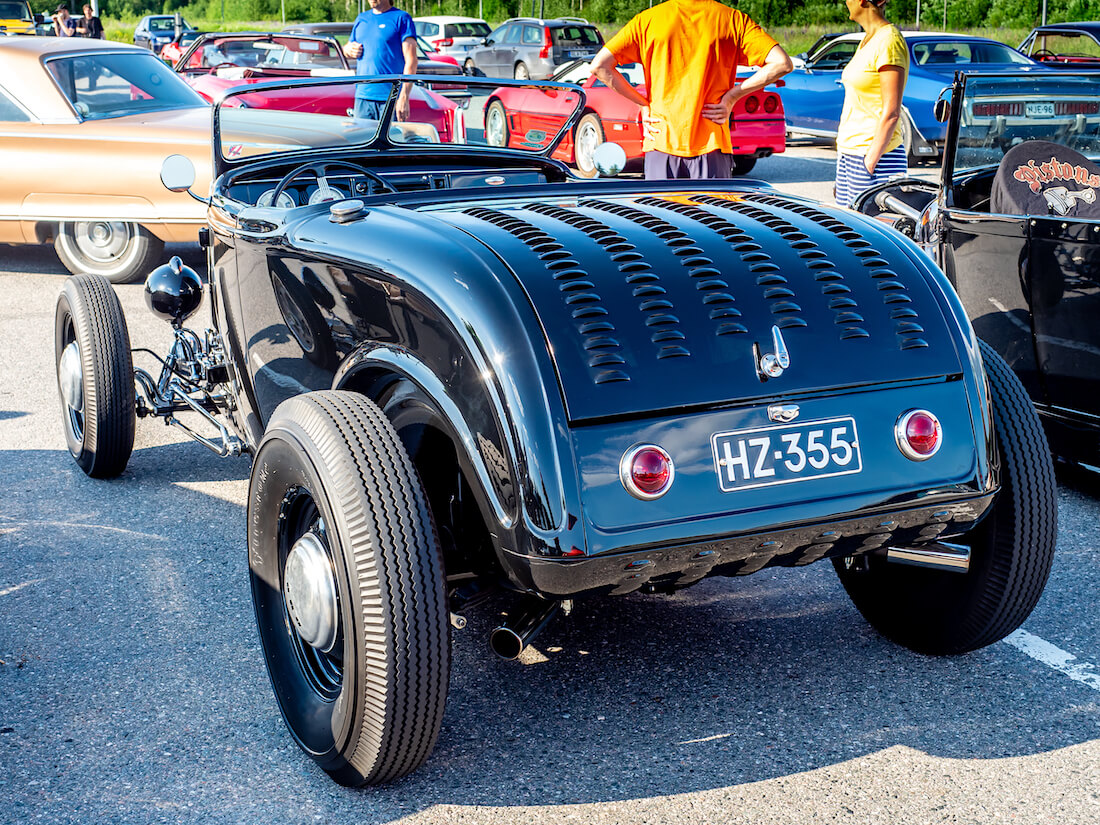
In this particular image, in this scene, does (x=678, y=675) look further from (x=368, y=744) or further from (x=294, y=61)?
(x=294, y=61)

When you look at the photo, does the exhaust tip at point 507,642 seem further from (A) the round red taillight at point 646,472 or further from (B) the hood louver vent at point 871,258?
(B) the hood louver vent at point 871,258

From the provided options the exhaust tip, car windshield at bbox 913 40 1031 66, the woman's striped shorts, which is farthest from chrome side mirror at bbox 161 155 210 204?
car windshield at bbox 913 40 1031 66

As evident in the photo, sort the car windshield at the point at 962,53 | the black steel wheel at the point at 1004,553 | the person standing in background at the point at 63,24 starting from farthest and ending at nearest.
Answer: the person standing in background at the point at 63,24, the car windshield at the point at 962,53, the black steel wheel at the point at 1004,553

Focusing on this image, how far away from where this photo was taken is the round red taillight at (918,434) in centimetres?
255

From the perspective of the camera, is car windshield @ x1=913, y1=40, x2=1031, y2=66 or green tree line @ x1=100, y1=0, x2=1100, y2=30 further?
green tree line @ x1=100, y1=0, x2=1100, y2=30

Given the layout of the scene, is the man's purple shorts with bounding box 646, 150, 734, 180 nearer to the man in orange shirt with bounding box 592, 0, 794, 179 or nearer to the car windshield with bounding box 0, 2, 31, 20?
the man in orange shirt with bounding box 592, 0, 794, 179

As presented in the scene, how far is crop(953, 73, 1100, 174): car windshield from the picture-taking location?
5.06m

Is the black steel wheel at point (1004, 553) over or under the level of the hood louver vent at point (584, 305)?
under

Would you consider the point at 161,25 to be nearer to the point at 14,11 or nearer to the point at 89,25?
the point at 14,11

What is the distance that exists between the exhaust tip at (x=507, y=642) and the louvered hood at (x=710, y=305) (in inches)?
24.0

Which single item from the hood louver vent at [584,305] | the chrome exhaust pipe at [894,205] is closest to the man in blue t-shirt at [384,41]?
the chrome exhaust pipe at [894,205]

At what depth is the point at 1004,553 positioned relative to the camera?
2.83 meters

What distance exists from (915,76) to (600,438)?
12076mm

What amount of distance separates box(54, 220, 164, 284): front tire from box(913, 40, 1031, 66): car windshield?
9351 mm
